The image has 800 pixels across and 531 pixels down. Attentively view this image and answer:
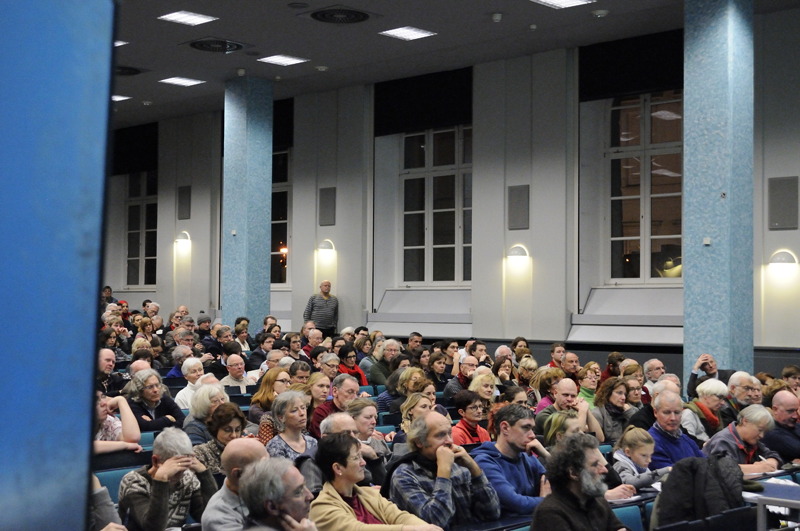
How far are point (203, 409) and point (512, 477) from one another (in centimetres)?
209

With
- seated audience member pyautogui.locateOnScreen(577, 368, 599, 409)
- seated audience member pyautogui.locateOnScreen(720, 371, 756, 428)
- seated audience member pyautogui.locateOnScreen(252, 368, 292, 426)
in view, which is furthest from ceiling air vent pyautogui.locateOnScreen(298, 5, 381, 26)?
seated audience member pyautogui.locateOnScreen(720, 371, 756, 428)

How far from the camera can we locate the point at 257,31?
1395 centimetres

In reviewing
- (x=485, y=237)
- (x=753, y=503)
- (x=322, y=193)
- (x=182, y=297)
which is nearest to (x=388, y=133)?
(x=322, y=193)

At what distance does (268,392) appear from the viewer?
6.87 m

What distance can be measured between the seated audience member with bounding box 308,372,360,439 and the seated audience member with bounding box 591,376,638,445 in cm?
240

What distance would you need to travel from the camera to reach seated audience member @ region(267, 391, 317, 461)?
5320mm

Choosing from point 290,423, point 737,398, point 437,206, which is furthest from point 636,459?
point 437,206

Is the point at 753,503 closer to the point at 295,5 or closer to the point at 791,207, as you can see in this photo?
the point at 791,207

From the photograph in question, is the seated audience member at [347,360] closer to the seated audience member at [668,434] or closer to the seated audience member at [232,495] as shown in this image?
the seated audience member at [668,434]

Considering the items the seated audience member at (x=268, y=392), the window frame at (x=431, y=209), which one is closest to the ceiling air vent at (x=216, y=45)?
the window frame at (x=431, y=209)

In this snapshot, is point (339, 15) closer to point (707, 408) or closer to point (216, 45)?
point (216, 45)

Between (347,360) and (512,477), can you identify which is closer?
(512,477)

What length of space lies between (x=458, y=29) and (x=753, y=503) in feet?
33.9

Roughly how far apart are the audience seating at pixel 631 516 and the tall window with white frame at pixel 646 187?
1012cm
